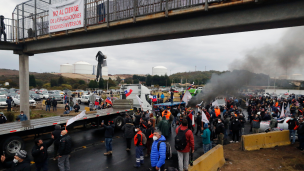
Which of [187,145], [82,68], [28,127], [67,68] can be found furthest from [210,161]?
[67,68]

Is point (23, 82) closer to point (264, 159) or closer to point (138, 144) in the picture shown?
point (138, 144)

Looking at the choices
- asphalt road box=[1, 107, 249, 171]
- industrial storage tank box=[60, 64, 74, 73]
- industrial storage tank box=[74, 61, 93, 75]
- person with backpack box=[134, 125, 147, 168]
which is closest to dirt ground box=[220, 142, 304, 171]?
asphalt road box=[1, 107, 249, 171]

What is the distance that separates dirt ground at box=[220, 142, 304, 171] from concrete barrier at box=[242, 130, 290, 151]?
256mm

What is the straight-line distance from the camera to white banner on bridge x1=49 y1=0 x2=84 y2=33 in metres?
11.9

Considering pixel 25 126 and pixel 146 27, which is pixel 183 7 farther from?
pixel 25 126

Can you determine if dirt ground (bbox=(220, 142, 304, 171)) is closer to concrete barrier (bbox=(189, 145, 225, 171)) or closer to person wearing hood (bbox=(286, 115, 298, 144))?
concrete barrier (bbox=(189, 145, 225, 171))

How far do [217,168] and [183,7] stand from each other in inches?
278

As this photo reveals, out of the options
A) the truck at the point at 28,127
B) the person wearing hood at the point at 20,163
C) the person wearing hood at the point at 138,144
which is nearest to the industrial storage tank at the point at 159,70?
the truck at the point at 28,127

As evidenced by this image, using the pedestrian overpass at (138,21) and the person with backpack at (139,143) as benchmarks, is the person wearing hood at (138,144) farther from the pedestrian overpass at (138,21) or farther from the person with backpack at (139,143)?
the pedestrian overpass at (138,21)

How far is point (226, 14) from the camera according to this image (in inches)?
345

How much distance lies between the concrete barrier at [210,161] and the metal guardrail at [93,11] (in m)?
6.19

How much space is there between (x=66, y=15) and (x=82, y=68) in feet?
391

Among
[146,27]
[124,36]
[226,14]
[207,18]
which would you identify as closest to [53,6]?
[124,36]

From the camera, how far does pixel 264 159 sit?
815cm
